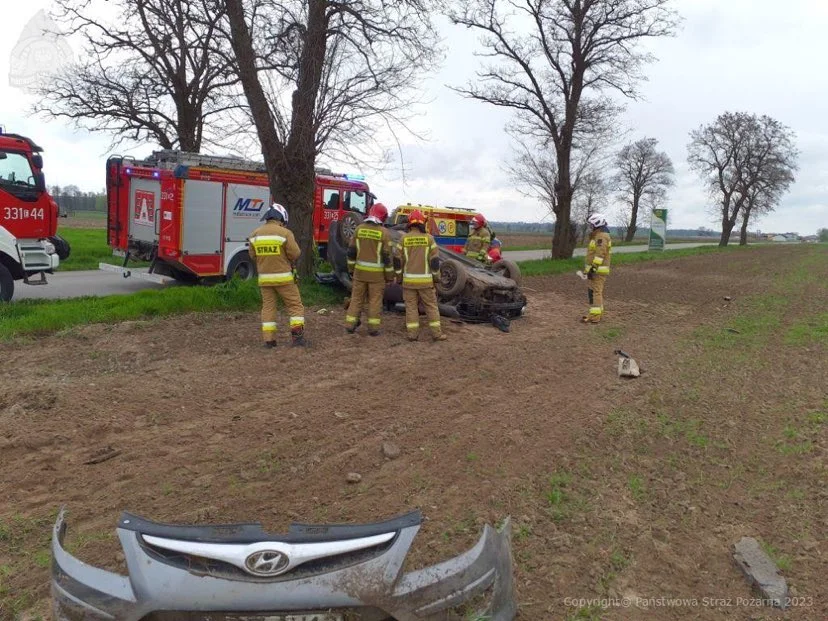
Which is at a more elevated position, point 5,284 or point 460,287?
point 460,287

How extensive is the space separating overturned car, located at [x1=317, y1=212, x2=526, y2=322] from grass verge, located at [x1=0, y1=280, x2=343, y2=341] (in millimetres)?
984

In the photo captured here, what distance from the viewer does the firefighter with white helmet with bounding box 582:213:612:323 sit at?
1055cm

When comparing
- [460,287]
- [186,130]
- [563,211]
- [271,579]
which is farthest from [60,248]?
[563,211]

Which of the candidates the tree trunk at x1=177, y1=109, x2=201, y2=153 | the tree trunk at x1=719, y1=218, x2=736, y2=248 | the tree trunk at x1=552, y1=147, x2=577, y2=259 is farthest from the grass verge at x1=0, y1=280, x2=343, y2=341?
the tree trunk at x1=719, y1=218, x2=736, y2=248

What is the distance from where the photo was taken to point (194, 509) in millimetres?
3549

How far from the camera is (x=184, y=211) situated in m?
13.4

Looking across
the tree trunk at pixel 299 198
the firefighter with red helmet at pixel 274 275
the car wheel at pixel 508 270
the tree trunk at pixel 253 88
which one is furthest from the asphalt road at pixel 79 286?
the car wheel at pixel 508 270

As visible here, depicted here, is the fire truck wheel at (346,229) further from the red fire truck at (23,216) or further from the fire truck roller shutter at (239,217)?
the red fire truck at (23,216)

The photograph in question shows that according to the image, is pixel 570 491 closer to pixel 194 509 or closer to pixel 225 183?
pixel 194 509

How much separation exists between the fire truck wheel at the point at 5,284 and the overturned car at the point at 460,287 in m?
5.37

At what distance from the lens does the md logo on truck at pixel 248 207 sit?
1441cm

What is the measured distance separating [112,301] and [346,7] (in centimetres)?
662

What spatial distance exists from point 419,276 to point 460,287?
5.37ft

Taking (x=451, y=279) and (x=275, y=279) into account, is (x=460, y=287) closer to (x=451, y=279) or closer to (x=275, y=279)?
(x=451, y=279)
